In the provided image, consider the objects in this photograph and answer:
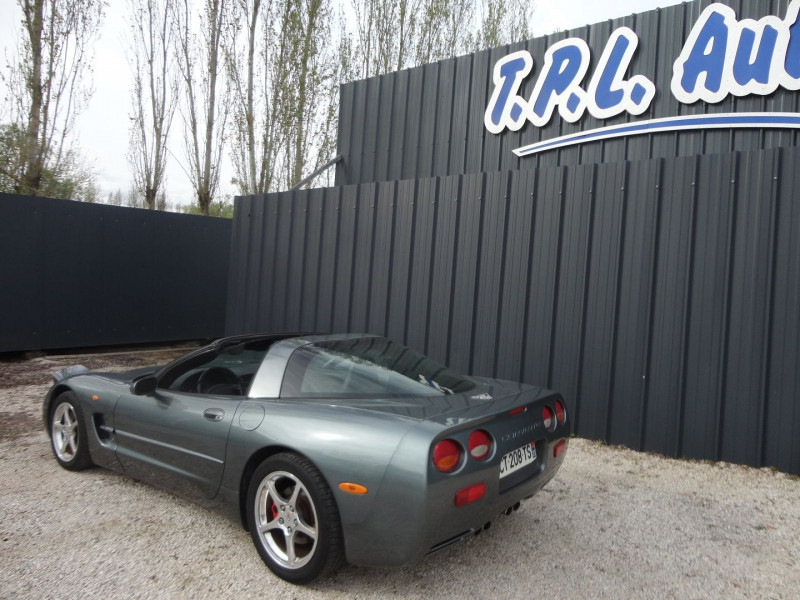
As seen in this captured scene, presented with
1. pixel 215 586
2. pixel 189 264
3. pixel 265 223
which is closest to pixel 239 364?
pixel 215 586

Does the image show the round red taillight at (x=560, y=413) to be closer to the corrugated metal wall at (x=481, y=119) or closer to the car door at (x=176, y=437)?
the car door at (x=176, y=437)

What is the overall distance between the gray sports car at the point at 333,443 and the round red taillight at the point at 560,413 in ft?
0.03

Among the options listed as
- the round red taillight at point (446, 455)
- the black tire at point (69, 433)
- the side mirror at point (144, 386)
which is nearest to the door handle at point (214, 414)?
the side mirror at point (144, 386)

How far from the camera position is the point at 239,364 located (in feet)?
11.8

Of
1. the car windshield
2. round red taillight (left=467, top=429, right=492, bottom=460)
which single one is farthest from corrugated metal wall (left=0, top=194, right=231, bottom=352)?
round red taillight (left=467, top=429, right=492, bottom=460)

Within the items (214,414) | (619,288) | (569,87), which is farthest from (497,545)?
(569,87)

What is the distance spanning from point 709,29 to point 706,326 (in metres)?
3.63

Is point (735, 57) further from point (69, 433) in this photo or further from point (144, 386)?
point (69, 433)

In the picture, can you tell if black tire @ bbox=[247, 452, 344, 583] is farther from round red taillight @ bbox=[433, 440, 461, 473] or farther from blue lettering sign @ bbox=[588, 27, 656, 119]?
blue lettering sign @ bbox=[588, 27, 656, 119]

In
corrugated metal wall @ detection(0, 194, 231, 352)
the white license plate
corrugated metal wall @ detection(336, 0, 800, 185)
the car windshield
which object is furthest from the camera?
corrugated metal wall @ detection(0, 194, 231, 352)

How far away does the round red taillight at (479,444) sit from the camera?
265 cm

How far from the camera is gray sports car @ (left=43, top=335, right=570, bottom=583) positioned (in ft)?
8.28

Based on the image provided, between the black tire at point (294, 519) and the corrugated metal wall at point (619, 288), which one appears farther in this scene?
the corrugated metal wall at point (619, 288)

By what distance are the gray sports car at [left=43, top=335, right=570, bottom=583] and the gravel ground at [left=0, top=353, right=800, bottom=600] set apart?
0.80ft
